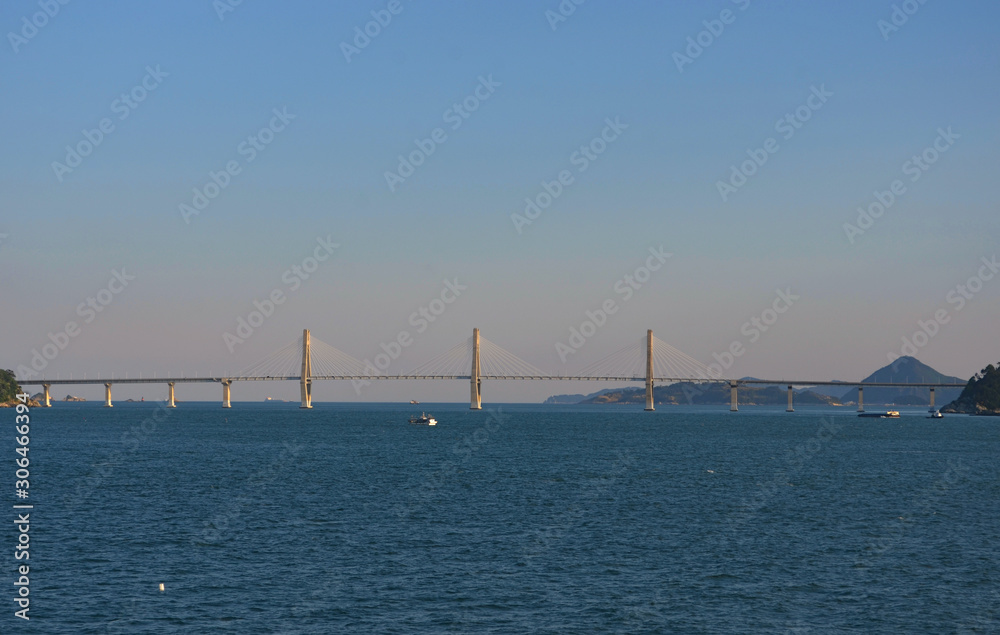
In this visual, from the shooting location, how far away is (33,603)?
33.8 meters

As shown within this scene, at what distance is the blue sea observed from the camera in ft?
108

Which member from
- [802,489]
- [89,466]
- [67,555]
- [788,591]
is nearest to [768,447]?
[802,489]

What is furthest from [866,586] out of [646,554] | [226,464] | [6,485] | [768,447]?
[768,447]

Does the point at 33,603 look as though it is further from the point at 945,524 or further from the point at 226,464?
the point at 226,464

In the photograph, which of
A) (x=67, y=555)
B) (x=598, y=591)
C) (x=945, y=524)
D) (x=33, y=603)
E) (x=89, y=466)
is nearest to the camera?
(x=33, y=603)

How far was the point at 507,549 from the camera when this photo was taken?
44.2m

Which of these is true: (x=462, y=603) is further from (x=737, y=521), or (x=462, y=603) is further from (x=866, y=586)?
(x=737, y=521)

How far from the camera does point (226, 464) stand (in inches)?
3479

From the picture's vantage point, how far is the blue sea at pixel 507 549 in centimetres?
3306

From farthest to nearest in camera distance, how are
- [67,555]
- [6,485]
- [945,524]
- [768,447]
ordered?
[768,447] → [6,485] → [945,524] → [67,555]

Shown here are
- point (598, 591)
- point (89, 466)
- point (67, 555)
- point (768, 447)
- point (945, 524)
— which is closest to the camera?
point (598, 591)

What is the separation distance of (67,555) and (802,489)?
4951 centimetres

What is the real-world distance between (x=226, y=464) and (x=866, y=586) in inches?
2549

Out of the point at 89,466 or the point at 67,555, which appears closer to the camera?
the point at 67,555
